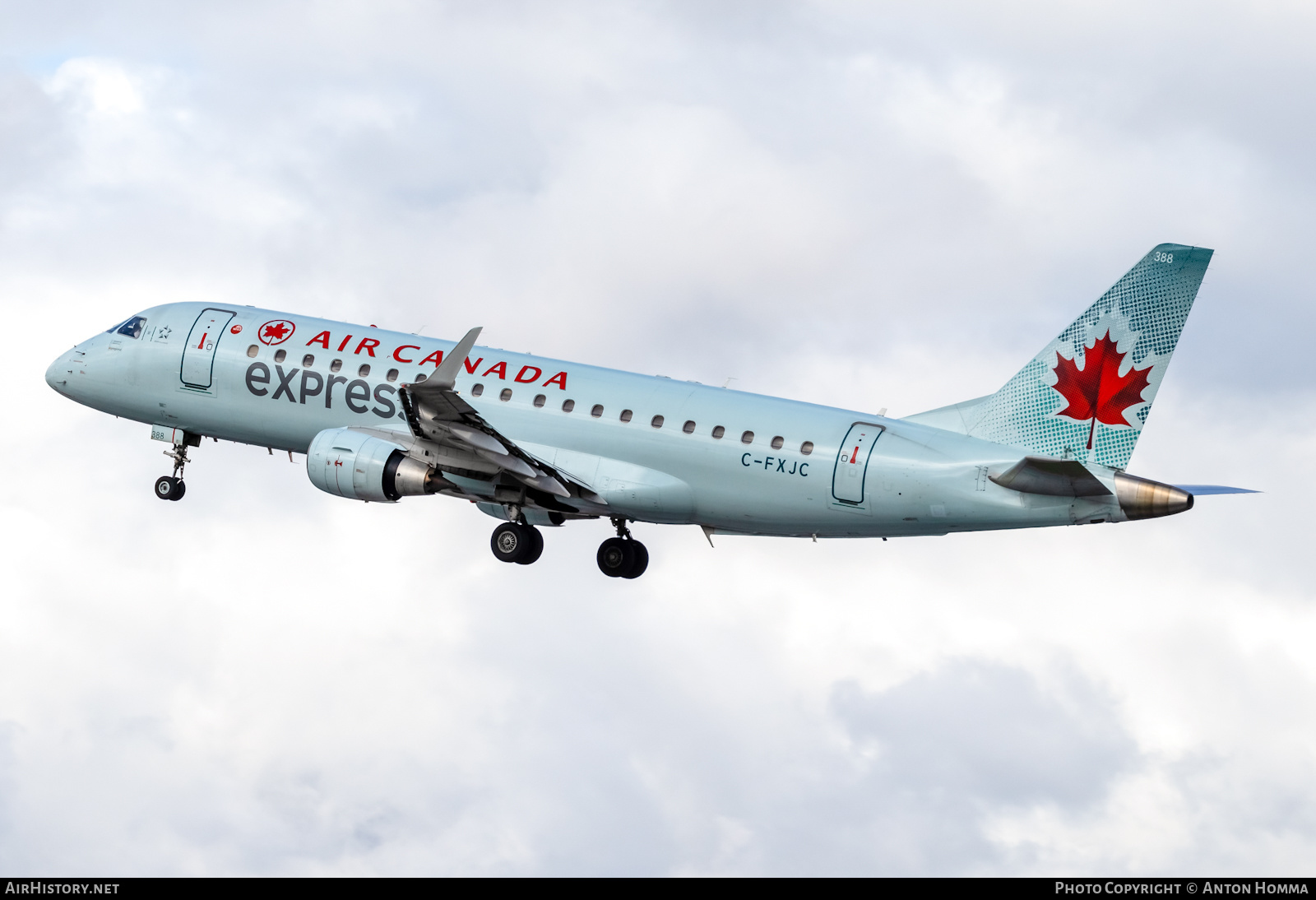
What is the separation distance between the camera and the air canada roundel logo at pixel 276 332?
47.5 meters

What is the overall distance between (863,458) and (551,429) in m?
7.93

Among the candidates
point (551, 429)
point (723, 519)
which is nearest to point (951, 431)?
point (723, 519)

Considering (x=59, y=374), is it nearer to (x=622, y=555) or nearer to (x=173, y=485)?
(x=173, y=485)

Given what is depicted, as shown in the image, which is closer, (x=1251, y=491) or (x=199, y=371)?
(x=1251, y=491)

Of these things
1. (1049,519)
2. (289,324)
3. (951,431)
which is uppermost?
(289,324)

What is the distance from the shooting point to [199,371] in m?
48.2

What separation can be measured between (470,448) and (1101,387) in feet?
47.8

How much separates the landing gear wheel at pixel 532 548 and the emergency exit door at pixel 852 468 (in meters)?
7.99

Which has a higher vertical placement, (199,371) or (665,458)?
(199,371)

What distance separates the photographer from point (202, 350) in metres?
48.2

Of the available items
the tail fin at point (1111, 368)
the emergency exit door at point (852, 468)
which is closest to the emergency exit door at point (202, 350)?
the emergency exit door at point (852, 468)

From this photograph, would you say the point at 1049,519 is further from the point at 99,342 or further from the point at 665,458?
the point at 99,342

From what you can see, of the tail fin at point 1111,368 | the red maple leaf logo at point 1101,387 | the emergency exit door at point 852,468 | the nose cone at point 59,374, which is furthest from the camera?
the nose cone at point 59,374

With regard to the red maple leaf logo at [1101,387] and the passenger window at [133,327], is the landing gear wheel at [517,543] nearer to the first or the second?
the passenger window at [133,327]
